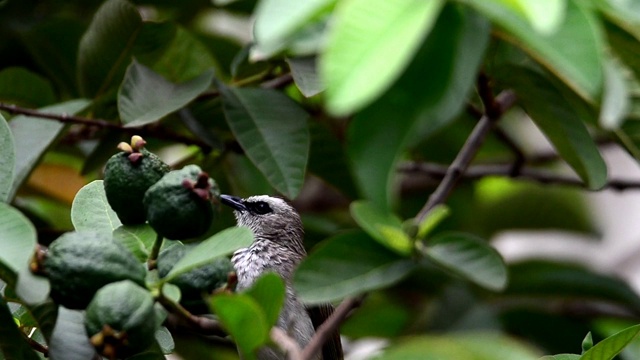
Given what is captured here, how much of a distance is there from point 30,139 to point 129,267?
4.00 feet

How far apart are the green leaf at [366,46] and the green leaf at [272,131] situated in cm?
116

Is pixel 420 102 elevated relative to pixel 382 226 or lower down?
elevated

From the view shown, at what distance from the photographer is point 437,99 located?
1.49 m

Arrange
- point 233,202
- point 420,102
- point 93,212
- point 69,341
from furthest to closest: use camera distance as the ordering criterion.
A: point 233,202 → point 93,212 → point 69,341 → point 420,102

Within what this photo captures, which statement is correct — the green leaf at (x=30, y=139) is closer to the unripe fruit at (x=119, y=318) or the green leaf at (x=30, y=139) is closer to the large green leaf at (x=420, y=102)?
the unripe fruit at (x=119, y=318)

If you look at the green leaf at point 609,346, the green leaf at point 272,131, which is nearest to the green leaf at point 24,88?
the green leaf at point 272,131

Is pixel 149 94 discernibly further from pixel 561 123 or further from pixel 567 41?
pixel 567 41

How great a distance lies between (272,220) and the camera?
3.89 metres

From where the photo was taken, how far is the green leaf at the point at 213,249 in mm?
1696

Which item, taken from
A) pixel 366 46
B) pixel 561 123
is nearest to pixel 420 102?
pixel 366 46

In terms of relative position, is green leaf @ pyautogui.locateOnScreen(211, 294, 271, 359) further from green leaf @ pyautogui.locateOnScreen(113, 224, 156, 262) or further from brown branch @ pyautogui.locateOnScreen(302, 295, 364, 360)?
green leaf @ pyautogui.locateOnScreen(113, 224, 156, 262)

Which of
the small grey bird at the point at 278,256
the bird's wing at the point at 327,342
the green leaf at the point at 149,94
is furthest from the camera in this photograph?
the bird's wing at the point at 327,342

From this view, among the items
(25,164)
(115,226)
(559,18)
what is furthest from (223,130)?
(559,18)

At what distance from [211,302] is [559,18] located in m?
0.67
